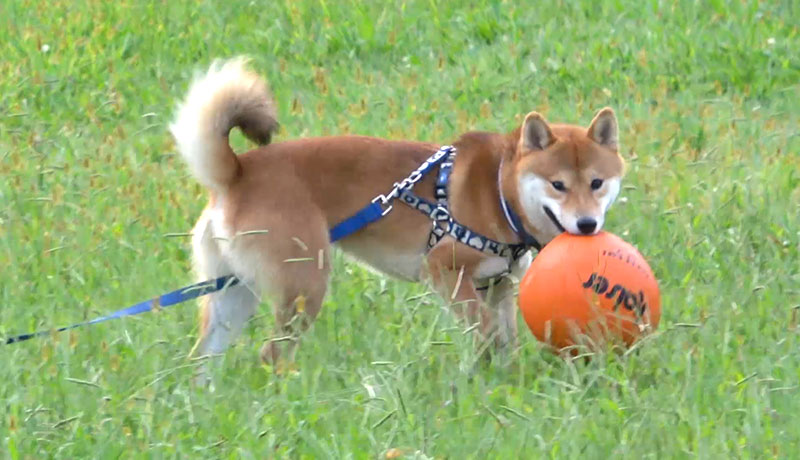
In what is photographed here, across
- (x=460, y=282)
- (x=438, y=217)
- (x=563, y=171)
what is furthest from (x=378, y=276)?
(x=563, y=171)

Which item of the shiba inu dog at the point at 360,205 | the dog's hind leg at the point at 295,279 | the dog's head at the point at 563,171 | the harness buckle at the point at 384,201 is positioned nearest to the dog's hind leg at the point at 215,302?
the shiba inu dog at the point at 360,205

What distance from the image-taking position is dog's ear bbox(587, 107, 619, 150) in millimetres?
5996

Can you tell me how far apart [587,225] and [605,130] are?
2.09ft

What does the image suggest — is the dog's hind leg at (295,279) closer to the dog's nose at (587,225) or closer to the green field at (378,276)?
the green field at (378,276)

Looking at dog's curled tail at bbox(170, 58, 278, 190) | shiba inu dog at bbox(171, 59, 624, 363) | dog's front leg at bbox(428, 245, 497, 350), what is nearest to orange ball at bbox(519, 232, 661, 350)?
shiba inu dog at bbox(171, 59, 624, 363)

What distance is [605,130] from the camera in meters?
6.04

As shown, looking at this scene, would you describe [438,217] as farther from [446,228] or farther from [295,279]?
[295,279]

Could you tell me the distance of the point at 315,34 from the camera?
11086mm

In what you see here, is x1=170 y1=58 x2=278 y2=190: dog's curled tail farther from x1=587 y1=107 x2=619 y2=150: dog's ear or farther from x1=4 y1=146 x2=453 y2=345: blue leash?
x1=587 y1=107 x2=619 y2=150: dog's ear

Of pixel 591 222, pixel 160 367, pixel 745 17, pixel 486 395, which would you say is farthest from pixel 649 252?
pixel 745 17

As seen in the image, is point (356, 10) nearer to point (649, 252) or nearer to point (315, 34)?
point (315, 34)

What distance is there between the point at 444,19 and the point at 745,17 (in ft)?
7.32

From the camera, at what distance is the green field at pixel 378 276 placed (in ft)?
15.1

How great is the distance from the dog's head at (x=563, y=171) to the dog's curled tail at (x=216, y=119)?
43.2 inches
